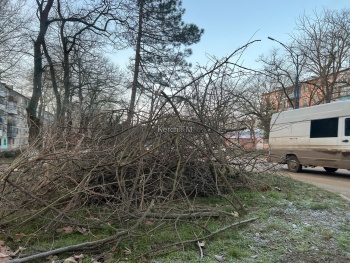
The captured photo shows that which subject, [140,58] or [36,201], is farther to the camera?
[140,58]

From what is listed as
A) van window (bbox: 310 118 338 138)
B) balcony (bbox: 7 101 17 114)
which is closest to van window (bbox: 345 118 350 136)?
van window (bbox: 310 118 338 138)

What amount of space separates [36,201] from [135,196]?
145 centimetres

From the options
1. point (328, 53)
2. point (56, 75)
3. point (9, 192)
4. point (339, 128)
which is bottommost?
point (9, 192)

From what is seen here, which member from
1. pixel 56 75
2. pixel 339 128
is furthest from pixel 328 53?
pixel 56 75

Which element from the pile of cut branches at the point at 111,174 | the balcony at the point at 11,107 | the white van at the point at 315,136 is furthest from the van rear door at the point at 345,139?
the balcony at the point at 11,107

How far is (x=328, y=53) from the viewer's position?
25016 millimetres

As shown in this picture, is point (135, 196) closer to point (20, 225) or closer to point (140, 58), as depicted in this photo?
point (20, 225)

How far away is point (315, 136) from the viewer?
38.3ft

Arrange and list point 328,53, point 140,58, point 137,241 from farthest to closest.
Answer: point 328,53 < point 140,58 < point 137,241

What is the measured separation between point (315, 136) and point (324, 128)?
1.64ft

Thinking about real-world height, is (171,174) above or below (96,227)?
above

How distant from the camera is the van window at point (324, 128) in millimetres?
10883

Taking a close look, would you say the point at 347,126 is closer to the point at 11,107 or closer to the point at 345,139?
the point at 345,139

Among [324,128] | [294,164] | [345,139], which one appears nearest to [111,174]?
[345,139]
